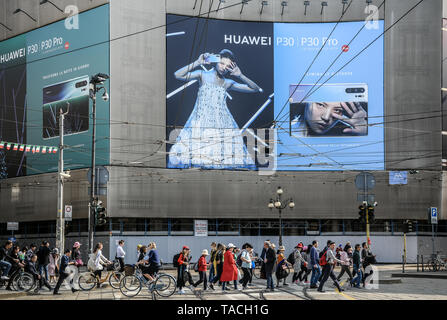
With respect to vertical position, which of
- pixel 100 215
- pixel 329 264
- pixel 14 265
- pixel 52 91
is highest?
pixel 52 91

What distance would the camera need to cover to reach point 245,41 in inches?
1855

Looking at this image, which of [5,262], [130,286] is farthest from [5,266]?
[130,286]

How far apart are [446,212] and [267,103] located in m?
14.9

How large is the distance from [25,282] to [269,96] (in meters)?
27.7

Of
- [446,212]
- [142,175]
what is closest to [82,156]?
[142,175]

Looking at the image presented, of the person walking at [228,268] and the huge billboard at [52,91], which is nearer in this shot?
the person walking at [228,268]

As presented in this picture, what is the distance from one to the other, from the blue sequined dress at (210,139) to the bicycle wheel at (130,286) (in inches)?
1019

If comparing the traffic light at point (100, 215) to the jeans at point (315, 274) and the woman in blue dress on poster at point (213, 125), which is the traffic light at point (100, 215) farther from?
the woman in blue dress on poster at point (213, 125)

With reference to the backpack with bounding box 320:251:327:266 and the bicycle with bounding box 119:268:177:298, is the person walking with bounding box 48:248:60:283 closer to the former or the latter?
the bicycle with bounding box 119:268:177:298

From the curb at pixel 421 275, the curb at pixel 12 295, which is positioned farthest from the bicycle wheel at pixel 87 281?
the curb at pixel 421 275

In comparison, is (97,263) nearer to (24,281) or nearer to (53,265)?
(24,281)

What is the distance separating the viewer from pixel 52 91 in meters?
47.5

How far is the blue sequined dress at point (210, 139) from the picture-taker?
4572 centimetres
